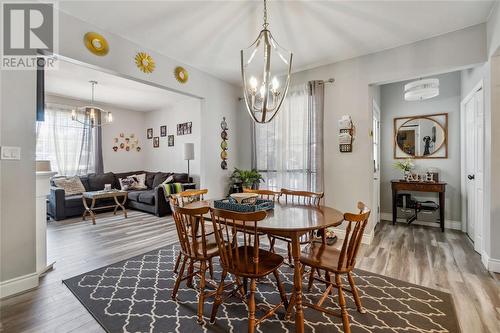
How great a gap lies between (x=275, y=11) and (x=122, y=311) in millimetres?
3087

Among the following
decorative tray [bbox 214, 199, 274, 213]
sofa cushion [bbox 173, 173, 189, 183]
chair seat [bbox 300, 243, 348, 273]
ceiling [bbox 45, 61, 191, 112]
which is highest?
ceiling [bbox 45, 61, 191, 112]

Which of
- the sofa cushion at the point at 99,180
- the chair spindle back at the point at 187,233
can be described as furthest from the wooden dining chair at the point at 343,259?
the sofa cushion at the point at 99,180

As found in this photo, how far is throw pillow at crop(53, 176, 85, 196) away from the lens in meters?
5.20

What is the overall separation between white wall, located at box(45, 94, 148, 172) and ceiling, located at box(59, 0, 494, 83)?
4.14 metres

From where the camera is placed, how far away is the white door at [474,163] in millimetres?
2992

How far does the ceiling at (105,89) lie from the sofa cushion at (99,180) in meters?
1.91

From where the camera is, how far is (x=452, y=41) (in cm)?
283

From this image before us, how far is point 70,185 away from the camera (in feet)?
17.4

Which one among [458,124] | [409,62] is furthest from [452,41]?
[458,124]

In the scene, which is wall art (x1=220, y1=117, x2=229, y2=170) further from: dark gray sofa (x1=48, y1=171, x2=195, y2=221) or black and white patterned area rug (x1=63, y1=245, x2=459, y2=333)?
black and white patterned area rug (x1=63, y1=245, x2=459, y2=333)

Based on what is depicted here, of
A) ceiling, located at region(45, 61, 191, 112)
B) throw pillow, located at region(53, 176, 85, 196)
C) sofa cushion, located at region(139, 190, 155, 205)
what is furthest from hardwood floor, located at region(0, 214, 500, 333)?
ceiling, located at region(45, 61, 191, 112)

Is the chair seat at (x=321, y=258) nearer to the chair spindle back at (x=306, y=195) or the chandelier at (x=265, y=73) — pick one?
the chair spindle back at (x=306, y=195)

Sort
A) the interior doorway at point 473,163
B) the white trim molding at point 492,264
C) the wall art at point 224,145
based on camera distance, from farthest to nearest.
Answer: the wall art at point 224,145 < the interior doorway at point 473,163 < the white trim molding at point 492,264

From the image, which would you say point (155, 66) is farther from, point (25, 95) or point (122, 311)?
point (122, 311)
